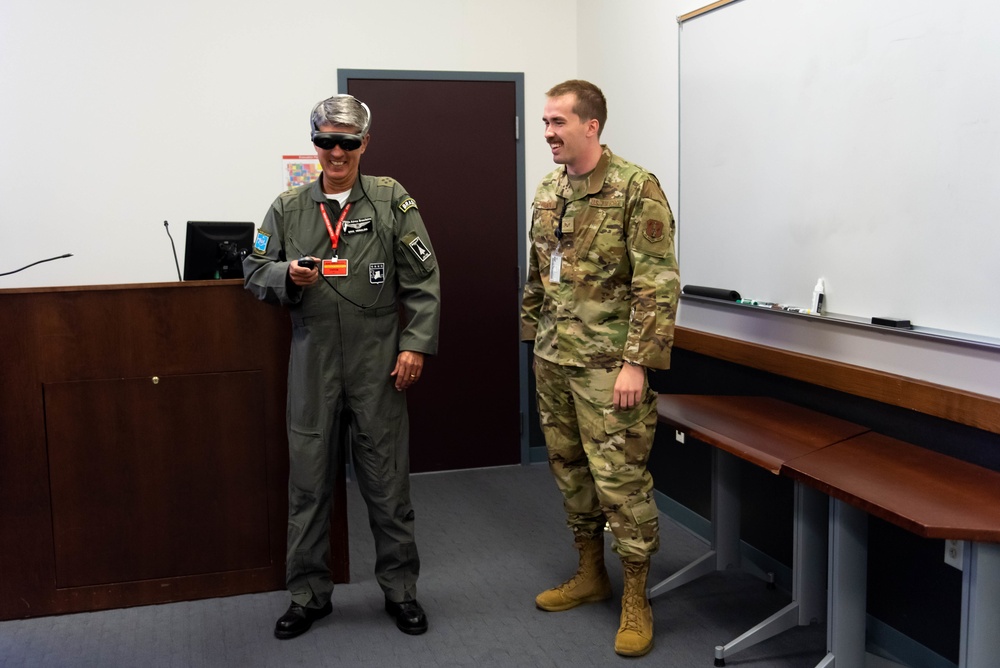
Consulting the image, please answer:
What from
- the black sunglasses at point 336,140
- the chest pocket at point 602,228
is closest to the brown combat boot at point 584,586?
the chest pocket at point 602,228

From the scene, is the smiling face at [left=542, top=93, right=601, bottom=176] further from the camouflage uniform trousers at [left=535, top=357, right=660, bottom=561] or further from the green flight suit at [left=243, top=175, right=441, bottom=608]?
the camouflage uniform trousers at [left=535, top=357, right=660, bottom=561]

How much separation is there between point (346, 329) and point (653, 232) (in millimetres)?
970

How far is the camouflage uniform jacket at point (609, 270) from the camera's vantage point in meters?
2.54

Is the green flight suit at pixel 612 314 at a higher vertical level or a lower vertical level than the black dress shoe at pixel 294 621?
higher

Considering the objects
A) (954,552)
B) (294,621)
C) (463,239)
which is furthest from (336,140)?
(463,239)

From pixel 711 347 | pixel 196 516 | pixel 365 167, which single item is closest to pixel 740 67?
pixel 711 347

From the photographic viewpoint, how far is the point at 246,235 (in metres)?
3.21

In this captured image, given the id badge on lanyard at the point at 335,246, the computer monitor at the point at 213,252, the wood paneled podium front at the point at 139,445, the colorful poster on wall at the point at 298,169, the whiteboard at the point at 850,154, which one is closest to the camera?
the whiteboard at the point at 850,154

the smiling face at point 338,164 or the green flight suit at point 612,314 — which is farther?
the smiling face at point 338,164

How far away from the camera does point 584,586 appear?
301cm

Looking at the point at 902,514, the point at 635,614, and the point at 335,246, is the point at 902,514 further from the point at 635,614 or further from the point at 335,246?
the point at 335,246

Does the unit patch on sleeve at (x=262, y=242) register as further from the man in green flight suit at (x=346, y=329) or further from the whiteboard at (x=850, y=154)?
the whiteboard at (x=850, y=154)

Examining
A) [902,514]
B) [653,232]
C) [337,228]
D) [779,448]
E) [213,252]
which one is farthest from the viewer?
[213,252]

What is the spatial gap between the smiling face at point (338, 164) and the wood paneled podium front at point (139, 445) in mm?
519
